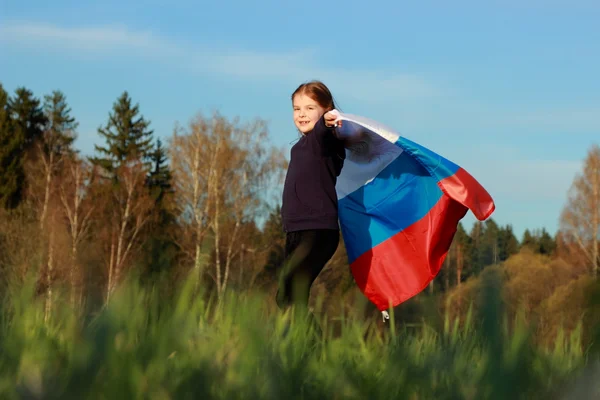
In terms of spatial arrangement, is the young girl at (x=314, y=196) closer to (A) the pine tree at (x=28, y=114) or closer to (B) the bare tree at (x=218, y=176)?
(B) the bare tree at (x=218, y=176)

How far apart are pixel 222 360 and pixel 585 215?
52540mm

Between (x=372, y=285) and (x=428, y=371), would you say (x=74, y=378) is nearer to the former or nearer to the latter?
(x=428, y=371)

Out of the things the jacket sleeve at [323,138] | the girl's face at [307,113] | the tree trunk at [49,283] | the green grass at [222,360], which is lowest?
the green grass at [222,360]

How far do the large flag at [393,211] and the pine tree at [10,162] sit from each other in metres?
46.3

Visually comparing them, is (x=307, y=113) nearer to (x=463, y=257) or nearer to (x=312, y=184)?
(x=312, y=184)

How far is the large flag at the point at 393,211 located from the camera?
5746 millimetres

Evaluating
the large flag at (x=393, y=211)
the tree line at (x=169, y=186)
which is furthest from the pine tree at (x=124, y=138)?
the large flag at (x=393, y=211)

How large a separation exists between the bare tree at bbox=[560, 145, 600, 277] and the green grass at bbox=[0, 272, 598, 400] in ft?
167

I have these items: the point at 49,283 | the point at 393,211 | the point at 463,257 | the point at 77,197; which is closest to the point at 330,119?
the point at 393,211

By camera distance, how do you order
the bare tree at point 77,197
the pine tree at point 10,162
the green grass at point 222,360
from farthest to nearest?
the pine tree at point 10,162 < the bare tree at point 77,197 < the green grass at point 222,360

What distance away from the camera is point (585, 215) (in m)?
51.2

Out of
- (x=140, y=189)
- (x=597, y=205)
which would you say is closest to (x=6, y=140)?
(x=140, y=189)

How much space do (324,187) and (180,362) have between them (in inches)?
158

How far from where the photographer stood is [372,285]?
6023 mm
